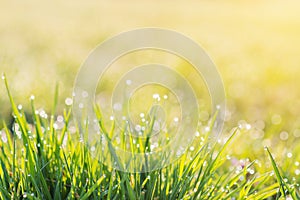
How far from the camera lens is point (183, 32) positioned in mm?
7820

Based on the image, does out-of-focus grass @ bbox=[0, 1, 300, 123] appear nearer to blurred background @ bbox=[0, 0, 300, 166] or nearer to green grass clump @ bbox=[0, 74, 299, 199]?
blurred background @ bbox=[0, 0, 300, 166]

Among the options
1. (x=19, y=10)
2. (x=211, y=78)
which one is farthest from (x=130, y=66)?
(x=19, y=10)

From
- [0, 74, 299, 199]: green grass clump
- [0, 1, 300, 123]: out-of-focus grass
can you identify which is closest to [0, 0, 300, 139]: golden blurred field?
[0, 1, 300, 123]: out-of-focus grass

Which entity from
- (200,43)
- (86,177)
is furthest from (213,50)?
(86,177)

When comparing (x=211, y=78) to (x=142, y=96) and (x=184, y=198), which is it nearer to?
(x=142, y=96)

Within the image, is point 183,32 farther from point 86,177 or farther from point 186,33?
point 86,177

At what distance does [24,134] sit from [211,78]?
8.48 feet

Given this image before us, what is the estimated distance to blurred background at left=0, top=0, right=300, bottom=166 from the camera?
12.5 feet

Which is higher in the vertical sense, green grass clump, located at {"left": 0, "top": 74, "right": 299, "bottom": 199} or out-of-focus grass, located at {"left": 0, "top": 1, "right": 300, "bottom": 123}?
out-of-focus grass, located at {"left": 0, "top": 1, "right": 300, "bottom": 123}

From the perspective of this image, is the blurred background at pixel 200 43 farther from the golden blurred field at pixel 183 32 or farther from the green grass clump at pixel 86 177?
the green grass clump at pixel 86 177

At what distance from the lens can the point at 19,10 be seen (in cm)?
947

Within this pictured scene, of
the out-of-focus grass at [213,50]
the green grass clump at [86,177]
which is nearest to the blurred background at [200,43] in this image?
the out-of-focus grass at [213,50]

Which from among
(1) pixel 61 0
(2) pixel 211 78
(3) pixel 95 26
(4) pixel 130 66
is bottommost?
(2) pixel 211 78

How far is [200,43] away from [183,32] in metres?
0.92
